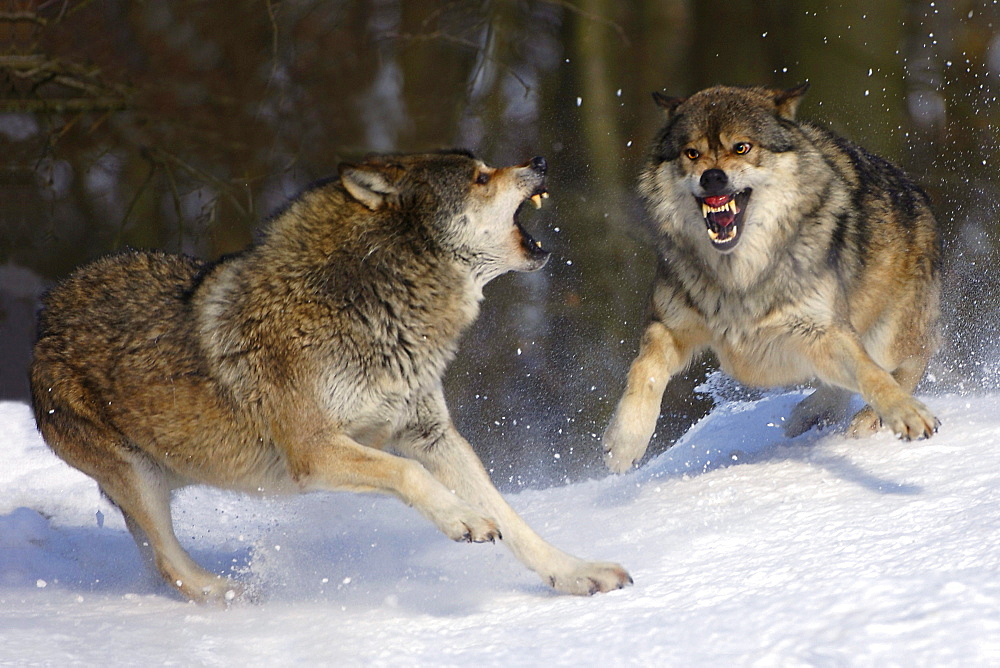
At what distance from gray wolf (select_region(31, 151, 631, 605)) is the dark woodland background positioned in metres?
4.53

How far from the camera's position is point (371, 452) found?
324cm

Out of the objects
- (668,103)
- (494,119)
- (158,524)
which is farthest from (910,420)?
(494,119)

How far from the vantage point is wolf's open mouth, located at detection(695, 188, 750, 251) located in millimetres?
4129

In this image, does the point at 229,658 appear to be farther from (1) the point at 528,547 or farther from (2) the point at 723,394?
(2) the point at 723,394

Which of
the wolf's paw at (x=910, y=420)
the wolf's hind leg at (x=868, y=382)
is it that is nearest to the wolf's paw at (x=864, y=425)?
the wolf's hind leg at (x=868, y=382)

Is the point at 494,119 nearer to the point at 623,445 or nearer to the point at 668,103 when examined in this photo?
the point at 668,103

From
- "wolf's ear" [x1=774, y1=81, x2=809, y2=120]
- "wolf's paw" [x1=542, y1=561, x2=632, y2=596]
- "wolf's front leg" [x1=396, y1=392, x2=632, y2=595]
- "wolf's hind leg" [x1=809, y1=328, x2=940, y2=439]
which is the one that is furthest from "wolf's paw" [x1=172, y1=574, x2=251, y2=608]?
"wolf's ear" [x1=774, y1=81, x2=809, y2=120]

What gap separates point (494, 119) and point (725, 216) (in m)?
5.87

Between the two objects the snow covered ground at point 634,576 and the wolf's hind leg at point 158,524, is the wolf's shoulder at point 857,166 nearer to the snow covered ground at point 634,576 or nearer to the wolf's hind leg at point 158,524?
the snow covered ground at point 634,576

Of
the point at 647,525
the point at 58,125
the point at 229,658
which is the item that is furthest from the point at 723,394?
the point at 58,125

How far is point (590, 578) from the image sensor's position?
125 inches

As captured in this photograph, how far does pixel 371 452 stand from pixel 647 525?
120 cm

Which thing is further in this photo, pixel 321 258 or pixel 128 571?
pixel 128 571

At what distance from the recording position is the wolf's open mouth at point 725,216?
13.5 feet
